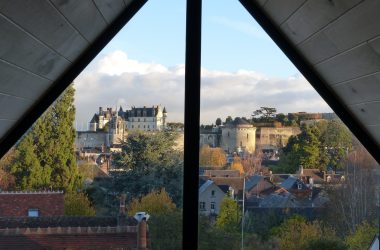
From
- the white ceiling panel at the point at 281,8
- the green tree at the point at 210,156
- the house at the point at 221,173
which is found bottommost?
the house at the point at 221,173

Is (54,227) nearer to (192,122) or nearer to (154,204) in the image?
(154,204)

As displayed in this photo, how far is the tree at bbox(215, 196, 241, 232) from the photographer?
5.89ft

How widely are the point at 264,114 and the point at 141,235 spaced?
29.5 inches

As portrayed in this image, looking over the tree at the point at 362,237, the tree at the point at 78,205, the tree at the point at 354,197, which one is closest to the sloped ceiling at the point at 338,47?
the tree at the point at 354,197

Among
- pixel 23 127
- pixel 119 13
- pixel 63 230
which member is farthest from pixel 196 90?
pixel 63 230

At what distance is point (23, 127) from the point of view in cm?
Answer: 154

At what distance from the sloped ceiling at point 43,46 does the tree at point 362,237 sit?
4.25ft

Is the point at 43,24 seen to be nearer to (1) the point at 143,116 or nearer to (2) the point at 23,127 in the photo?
(2) the point at 23,127

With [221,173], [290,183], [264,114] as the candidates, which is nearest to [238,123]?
[264,114]

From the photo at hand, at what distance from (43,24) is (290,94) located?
3.21 ft

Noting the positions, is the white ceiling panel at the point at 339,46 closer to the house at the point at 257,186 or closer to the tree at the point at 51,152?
the house at the point at 257,186

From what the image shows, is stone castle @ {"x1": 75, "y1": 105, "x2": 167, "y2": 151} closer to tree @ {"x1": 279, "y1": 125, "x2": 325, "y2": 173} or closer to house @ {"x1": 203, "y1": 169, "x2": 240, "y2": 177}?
house @ {"x1": 203, "y1": 169, "x2": 240, "y2": 177}

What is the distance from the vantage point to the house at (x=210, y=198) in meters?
1.77

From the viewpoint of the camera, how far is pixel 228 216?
1817mm
